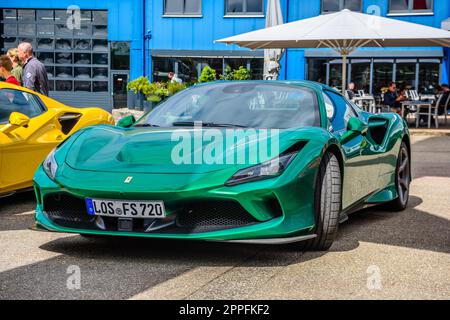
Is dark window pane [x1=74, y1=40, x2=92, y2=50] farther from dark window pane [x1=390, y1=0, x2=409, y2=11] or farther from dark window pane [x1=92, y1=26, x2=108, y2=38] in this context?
dark window pane [x1=390, y1=0, x2=409, y2=11]

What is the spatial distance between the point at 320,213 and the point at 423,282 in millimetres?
795

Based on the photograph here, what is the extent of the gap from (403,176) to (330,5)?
76.7 feet

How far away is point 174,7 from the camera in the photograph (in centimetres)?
3055

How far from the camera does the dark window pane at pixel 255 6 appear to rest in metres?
29.8

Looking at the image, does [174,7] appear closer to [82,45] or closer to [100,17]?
[100,17]

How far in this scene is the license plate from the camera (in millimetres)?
4090

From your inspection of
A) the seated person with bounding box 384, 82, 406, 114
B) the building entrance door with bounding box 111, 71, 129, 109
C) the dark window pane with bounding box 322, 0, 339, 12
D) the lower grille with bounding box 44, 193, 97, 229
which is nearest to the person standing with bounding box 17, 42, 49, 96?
the lower grille with bounding box 44, 193, 97, 229

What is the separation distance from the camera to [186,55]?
30.2m

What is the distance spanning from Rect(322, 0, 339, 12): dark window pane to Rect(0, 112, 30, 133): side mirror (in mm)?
23856

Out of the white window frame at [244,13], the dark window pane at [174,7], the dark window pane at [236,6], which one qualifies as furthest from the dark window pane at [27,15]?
the dark window pane at [236,6]


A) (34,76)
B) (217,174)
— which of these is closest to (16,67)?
(34,76)

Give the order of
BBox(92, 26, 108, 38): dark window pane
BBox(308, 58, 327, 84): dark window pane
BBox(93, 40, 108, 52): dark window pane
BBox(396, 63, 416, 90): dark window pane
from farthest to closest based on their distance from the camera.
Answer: BBox(93, 40, 108, 52): dark window pane, BBox(92, 26, 108, 38): dark window pane, BBox(308, 58, 327, 84): dark window pane, BBox(396, 63, 416, 90): dark window pane

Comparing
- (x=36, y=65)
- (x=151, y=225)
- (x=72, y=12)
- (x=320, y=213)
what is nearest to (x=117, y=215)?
(x=151, y=225)
